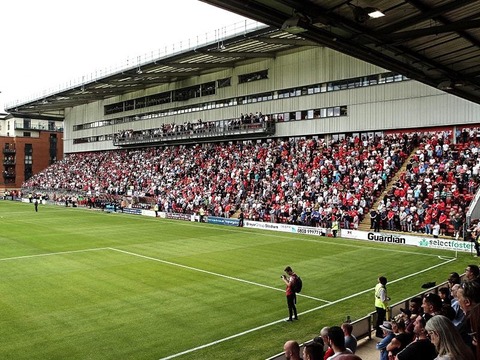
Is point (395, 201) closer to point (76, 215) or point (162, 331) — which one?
point (162, 331)

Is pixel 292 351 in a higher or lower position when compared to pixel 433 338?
lower

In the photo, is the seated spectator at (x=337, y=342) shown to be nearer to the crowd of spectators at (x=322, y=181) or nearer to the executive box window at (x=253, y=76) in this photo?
the crowd of spectators at (x=322, y=181)

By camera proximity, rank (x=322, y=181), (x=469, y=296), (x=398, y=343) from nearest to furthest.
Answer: (x=469, y=296)
(x=398, y=343)
(x=322, y=181)

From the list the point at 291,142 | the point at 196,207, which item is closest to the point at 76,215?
the point at 196,207

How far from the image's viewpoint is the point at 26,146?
93250mm

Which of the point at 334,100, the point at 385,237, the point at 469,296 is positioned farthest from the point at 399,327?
the point at 334,100

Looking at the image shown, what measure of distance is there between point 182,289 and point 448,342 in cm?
1391

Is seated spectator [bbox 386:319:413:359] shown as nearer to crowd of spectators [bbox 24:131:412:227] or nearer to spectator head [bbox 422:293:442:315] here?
spectator head [bbox 422:293:442:315]

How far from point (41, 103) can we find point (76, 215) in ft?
117

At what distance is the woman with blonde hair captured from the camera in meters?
3.97

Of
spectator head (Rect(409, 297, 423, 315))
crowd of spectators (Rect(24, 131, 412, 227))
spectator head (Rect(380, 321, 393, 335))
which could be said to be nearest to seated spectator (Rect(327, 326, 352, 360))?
spectator head (Rect(380, 321, 393, 335))

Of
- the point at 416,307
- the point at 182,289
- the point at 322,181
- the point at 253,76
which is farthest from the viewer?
the point at 253,76

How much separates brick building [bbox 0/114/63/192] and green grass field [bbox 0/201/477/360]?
6837 centimetres

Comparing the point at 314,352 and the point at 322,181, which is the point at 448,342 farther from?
the point at 322,181
